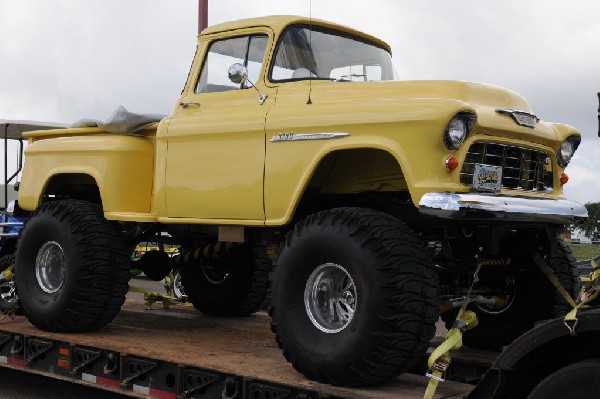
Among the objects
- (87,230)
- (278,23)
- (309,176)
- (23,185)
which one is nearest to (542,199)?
(309,176)

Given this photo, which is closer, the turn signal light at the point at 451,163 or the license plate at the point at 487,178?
the turn signal light at the point at 451,163

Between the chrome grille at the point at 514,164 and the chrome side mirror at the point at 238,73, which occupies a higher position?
the chrome side mirror at the point at 238,73

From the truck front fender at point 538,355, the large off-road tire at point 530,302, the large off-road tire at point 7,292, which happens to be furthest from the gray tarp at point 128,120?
the truck front fender at point 538,355

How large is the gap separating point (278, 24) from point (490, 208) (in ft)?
7.39

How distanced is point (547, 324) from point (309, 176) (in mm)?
2083

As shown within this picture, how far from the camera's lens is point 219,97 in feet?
20.4

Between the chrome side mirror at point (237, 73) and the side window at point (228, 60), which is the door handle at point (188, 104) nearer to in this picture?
the side window at point (228, 60)

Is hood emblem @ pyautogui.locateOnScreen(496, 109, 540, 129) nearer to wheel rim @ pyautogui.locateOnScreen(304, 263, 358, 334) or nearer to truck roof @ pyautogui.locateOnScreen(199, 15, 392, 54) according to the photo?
wheel rim @ pyautogui.locateOnScreen(304, 263, 358, 334)

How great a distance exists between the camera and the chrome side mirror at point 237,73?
18.8 ft

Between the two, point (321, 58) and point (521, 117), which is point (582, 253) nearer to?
point (321, 58)

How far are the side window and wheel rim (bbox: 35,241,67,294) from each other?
74.6 inches

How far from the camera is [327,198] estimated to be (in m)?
5.98

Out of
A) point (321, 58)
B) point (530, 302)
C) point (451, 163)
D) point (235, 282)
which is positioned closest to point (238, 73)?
point (321, 58)

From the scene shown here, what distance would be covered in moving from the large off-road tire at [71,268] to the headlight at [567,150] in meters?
3.48
